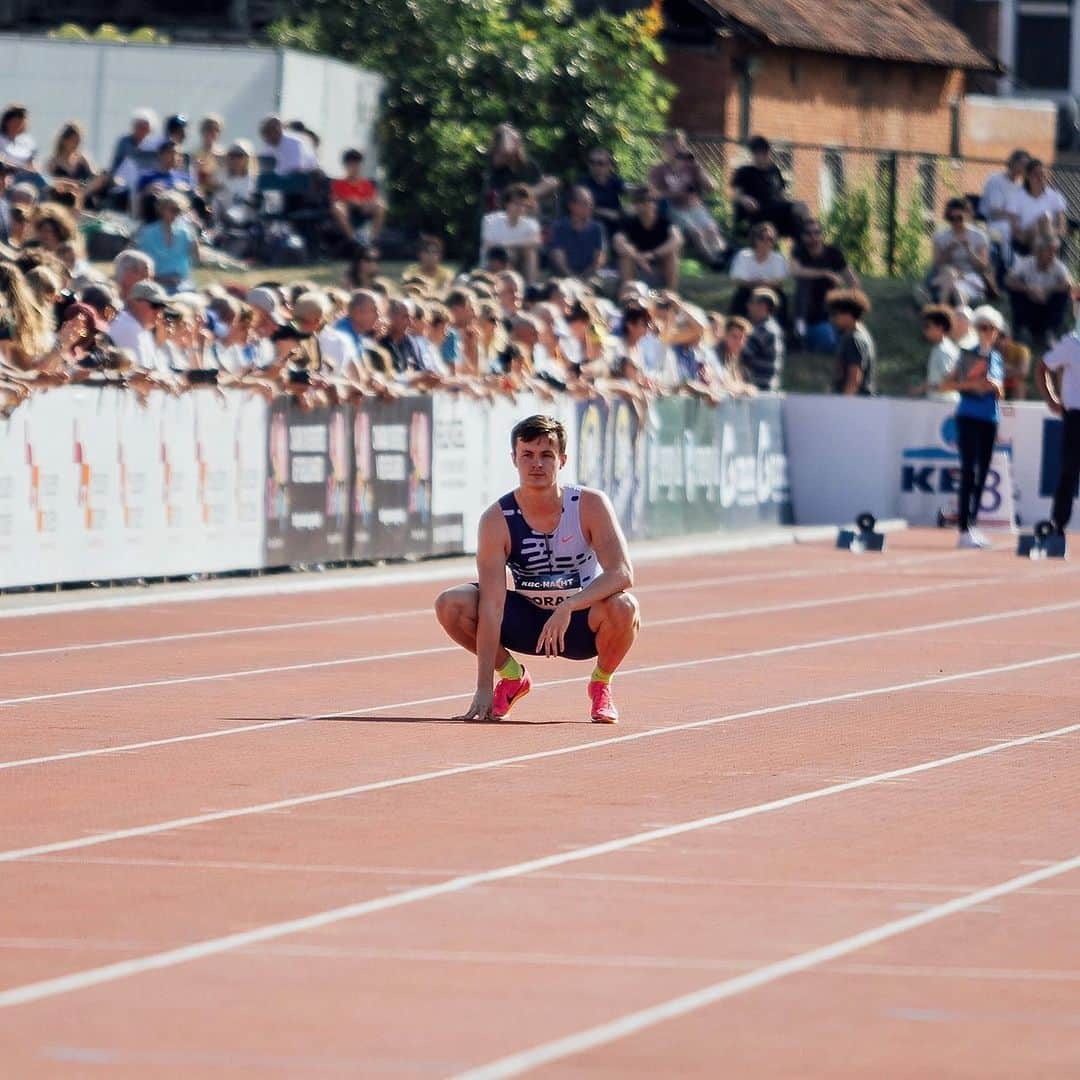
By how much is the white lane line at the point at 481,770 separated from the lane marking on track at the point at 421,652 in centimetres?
282

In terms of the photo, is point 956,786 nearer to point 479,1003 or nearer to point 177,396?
point 479,1003

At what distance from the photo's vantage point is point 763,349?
99.4 ft

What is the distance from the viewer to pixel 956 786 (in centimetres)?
1091

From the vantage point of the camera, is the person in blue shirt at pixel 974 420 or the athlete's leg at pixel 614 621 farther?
the person in blue shirt at pixel 974 420

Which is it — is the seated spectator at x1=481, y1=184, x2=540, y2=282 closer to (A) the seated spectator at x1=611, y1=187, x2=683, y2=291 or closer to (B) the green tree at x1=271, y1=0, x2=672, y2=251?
(A) the seated spectator at x1=611, y1=187, x2=683, y2=291

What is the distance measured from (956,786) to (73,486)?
9.46m

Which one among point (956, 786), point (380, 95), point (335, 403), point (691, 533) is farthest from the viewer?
point (380, 95)

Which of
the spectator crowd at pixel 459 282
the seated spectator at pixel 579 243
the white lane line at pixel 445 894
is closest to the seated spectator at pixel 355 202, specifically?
the spectator crowd at pixel 459 282

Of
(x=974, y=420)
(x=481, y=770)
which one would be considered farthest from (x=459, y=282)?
(x=481, y=770)

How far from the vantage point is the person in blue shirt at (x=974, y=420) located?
27.0 meters

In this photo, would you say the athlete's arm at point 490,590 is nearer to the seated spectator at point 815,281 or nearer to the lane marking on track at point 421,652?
the lane marking on track at point 421,652

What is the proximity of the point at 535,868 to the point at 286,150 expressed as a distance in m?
23.2

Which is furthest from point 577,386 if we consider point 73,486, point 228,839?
point 228,839

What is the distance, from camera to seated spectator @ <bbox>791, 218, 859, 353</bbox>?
3409 centimetres
